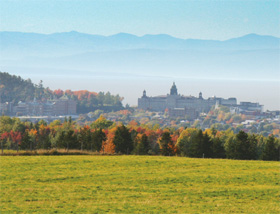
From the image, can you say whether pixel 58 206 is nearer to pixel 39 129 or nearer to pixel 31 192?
pixel 31 192

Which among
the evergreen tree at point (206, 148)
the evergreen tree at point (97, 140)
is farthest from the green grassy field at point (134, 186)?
the evergreen tree at point (97, 140)

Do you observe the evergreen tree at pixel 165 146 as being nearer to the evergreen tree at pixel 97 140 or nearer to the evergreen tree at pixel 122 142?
the evergreen tree at pixel 122 142

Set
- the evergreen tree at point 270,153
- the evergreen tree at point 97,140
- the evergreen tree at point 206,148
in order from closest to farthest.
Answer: the evergreen tree at point 270,153, the evergreen tree at point 206,148, the evergreen tree at point 97,140

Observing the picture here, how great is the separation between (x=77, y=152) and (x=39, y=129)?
162 ft

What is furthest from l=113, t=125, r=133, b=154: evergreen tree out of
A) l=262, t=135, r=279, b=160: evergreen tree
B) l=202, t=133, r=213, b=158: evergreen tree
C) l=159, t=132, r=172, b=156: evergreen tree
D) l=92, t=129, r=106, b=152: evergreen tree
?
l=262, t=135, r=279, b=160: evergreen tree

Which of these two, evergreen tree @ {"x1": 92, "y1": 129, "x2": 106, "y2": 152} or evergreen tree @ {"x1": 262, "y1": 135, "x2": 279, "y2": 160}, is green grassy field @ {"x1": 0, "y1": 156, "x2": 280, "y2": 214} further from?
evergreen tree @ {"x1": 92, "y1": 129, "x2": 106, "y2": 152}

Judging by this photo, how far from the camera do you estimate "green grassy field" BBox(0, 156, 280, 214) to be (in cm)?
1256

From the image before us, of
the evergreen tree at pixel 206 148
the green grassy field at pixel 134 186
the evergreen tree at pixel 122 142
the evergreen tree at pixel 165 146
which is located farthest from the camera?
the evergreen tree at pixel 165 146

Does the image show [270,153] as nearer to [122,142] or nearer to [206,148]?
[206,148]

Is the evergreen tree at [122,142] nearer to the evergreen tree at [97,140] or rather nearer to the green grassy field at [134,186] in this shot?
the evergreen tree at [97,140]

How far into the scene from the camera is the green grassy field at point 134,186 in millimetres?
12562

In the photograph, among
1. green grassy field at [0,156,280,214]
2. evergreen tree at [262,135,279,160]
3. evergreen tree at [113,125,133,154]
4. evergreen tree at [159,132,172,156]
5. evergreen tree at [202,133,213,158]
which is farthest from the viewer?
evergreen tree at [159,132,172,156]

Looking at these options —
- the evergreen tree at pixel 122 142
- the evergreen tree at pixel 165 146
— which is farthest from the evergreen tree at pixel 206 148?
the evergreen tree at pixel 122 142

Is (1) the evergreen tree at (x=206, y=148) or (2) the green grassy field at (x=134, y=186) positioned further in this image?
(1) the evergreen tree at (x=206, y=148)
